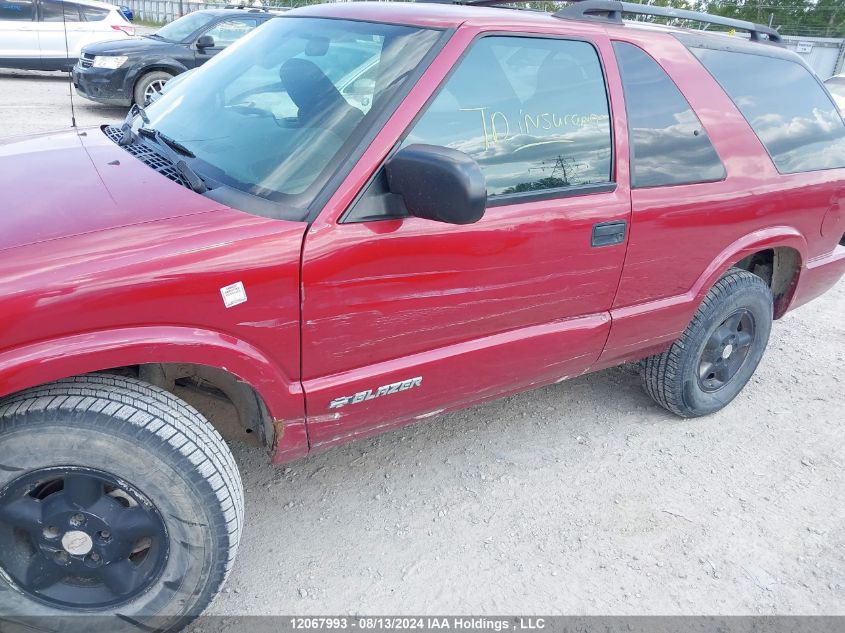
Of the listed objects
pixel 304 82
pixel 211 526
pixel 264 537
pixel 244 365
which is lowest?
pixel 264 537

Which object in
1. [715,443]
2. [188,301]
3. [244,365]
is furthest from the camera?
[715,443]

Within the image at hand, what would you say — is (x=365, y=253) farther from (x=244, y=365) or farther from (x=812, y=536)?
(x=812, y=536)

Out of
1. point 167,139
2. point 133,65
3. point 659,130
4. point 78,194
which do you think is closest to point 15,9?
point 133,65

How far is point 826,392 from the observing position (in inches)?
158

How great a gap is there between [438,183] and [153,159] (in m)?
1.08

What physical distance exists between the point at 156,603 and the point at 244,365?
769mm

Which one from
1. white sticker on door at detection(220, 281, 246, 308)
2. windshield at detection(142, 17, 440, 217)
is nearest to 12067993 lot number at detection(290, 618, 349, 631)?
white sticker on door at detection(220, 281, 246, 308)

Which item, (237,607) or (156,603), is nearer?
(156,603)

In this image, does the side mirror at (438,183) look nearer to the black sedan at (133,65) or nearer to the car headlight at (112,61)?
the black sedan at (133,65)

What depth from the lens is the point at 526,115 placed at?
101 inches

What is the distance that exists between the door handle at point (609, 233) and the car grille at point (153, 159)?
149 cm

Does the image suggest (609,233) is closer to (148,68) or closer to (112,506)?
(112,506)

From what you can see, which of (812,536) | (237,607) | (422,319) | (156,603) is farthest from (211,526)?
(812,536)

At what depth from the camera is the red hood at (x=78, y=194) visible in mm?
1923
